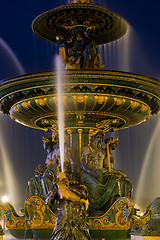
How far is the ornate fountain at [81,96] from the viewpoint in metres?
9.84

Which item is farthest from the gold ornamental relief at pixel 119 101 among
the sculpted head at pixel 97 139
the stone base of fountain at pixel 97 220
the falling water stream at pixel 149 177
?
the falling water stream at pixel 149 177

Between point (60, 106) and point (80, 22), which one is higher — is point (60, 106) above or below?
below

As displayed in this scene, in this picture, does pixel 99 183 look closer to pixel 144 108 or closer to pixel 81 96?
pixel 81 96

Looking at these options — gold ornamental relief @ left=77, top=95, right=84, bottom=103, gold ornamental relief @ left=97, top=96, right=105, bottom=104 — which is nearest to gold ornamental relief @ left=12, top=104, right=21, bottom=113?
gold ornamental relief @ left=77, top=95, right=84, bottom=103

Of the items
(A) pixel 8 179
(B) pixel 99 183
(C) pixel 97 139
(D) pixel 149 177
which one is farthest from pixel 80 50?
(A) pixel 8 179

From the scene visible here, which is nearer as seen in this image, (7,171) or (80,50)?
(80,50)

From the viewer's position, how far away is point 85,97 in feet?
33.8

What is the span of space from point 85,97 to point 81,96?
0.32 feet

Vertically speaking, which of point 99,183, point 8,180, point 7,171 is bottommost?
point 99,183

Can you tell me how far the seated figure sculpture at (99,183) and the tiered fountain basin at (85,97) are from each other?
93 centimetres

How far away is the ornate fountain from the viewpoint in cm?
984

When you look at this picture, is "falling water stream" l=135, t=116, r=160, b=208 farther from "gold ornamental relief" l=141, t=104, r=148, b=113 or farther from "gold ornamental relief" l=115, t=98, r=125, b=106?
"gold ornamental relief" l=115, t=98, r=125, b=106

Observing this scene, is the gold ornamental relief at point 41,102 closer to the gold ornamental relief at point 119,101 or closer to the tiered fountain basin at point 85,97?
the tiered fountain basin at point 85,97

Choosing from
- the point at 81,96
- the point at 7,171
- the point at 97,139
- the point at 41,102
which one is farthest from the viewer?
the point at 7,171
